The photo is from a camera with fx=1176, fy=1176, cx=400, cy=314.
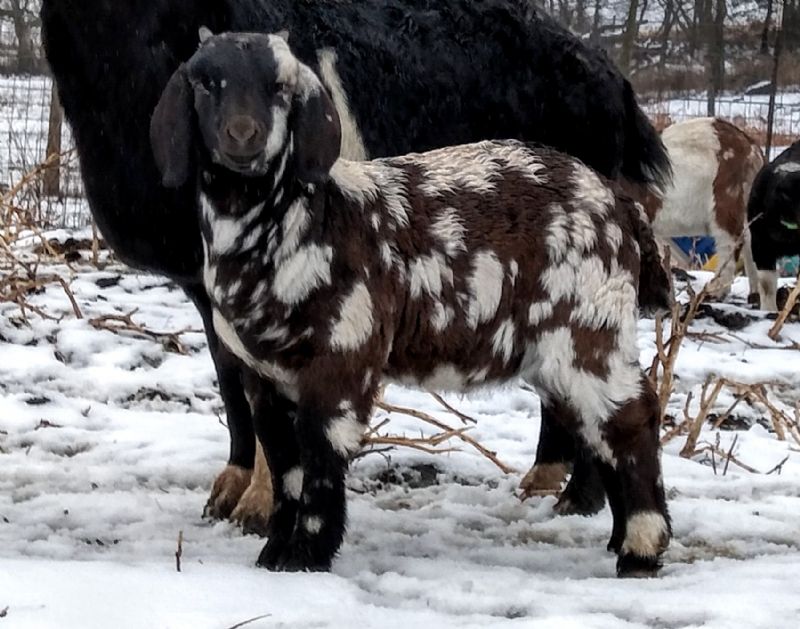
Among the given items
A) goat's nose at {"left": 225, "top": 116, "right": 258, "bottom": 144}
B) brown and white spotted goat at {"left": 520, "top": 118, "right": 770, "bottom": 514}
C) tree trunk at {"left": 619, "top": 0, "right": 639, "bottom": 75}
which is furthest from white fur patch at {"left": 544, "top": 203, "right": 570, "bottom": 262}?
tree trunk at {"left": 619, "top": 0, "right": 639, "bottom": 75}

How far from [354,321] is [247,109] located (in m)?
0.57

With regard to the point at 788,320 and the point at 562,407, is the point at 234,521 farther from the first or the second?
the point at 788,320

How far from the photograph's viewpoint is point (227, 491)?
3.61m

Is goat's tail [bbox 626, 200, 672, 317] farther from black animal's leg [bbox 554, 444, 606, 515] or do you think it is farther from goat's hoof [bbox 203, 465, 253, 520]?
goat's hoof [bbox 203, 465, 253, 520]

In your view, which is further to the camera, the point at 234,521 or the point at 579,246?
the point at 234,521

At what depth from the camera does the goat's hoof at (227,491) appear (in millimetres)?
3566

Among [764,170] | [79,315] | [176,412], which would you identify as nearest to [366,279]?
[176,412]

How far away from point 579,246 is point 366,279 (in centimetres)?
65

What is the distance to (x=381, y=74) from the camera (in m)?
3.82

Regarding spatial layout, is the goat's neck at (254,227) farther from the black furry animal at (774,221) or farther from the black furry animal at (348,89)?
the black furry animal at (774,221)

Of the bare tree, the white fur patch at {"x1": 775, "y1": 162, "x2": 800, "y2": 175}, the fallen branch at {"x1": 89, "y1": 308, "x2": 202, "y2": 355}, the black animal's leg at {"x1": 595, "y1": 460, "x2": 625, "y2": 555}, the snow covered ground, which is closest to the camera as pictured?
the snow covered ground

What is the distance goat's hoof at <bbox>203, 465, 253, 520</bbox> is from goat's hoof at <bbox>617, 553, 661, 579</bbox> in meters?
1.17

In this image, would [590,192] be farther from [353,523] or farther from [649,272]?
[353,523]

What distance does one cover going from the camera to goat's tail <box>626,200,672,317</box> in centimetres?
345
